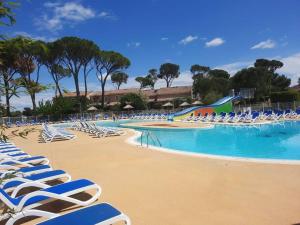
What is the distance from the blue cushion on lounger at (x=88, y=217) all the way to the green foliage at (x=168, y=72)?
62.0m

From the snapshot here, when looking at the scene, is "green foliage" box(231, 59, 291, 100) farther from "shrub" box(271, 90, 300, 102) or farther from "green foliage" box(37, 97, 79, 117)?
"green foliage" box(37, 97, 79, 117)

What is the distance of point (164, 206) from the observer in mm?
3889

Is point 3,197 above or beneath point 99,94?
beneath

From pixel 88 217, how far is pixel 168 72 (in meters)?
63.2

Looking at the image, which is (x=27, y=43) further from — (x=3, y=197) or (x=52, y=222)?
(x=3, y=197)

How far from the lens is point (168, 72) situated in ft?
213

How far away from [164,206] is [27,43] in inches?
123

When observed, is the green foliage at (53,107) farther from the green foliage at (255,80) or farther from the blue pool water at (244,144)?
the green foliage at (255,80)

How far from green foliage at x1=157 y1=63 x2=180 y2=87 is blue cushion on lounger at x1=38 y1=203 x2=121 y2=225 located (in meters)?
62.0

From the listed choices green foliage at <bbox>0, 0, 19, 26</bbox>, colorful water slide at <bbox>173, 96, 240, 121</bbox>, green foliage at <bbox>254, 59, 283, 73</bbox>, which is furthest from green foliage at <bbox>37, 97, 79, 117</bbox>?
green foliage at <bbox>254, 59, 283, 73</bbox>

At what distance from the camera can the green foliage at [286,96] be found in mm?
30203

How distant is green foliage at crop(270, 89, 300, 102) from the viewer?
30203mm

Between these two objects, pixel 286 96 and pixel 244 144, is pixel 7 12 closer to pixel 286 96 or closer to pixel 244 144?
pixel 244 144

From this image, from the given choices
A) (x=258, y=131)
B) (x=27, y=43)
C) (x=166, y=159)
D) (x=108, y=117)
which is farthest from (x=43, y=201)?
(x=108, y=117)
